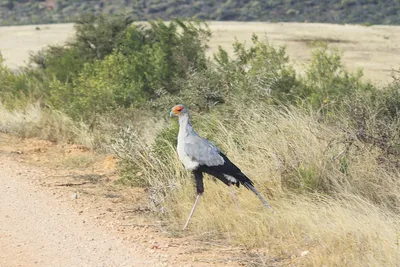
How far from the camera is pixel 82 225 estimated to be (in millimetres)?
7359

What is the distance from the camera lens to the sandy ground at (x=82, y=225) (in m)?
6.45

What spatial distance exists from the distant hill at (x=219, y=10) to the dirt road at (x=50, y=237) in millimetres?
44255

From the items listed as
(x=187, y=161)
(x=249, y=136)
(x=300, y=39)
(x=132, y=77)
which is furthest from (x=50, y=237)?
(x=300, y=39)

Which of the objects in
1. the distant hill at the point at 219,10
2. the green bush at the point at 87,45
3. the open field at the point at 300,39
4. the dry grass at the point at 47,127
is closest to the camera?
the dry grass at the point at 47,127

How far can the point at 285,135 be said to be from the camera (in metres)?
8.66

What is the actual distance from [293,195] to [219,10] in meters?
49.4

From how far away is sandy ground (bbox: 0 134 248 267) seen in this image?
254 inches

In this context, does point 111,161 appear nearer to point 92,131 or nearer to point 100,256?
point 92,131

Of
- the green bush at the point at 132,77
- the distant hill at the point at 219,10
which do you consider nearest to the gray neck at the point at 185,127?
the green bush at the point at 132,77

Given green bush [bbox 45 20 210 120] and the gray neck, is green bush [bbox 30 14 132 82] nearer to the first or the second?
green bush [bbox 45 20 210 120]

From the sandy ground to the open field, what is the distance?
16.6 metres

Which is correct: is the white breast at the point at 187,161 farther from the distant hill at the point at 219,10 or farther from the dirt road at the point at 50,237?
the distant hill at the point at 219,10

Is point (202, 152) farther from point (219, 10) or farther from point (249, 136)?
point (219, 10)

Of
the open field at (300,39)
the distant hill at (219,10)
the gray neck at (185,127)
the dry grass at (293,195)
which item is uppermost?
the gray neck at (185,127)
